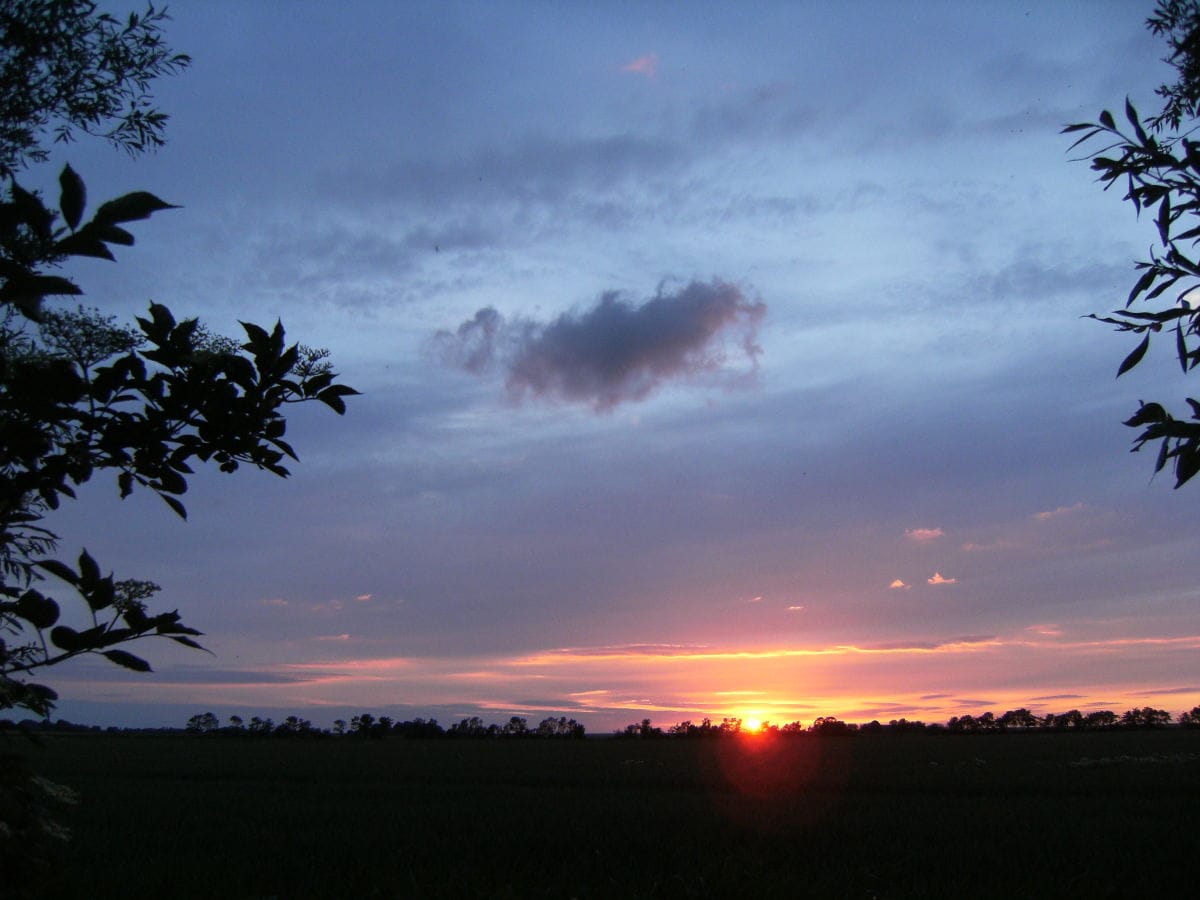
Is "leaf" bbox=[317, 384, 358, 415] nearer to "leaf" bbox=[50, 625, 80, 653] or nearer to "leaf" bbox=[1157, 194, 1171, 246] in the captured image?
"leaf" bbox=[50, 625, 80, 653]

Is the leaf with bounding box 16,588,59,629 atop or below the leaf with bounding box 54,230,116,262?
below

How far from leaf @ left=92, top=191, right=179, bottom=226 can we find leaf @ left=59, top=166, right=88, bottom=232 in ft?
0.11

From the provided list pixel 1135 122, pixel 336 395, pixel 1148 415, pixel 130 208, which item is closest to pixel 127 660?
pixel 336 395

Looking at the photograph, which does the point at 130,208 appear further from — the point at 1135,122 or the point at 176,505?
the point at 1135,122

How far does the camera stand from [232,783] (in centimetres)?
2420

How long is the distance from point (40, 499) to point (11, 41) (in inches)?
52.7

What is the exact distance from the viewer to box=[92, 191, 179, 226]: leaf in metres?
1.72

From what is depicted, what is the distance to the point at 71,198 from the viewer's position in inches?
67.1

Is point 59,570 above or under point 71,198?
under

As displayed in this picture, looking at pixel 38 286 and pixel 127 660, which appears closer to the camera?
pixel 38 286

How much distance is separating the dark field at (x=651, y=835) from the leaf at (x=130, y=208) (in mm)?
1480

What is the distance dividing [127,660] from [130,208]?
1070 mm

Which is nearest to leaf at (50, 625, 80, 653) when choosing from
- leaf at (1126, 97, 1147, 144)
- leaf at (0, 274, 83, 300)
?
leaf at (0, 274, 83, 300)

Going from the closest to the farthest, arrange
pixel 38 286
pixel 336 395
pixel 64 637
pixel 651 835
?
1. pixel 38 286
2. pixel 64 637
3. pixel 336 395
4. pixel 651 835
